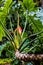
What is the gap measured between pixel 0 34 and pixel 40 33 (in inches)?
11.8

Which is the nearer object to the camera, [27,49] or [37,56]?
[37,56]

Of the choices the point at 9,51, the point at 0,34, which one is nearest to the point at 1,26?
the point at 0,34

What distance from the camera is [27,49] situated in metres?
1.24

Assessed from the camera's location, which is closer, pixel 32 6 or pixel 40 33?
pixel 40 33

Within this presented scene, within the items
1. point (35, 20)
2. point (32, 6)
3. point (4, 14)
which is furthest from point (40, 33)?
point (4, 14)

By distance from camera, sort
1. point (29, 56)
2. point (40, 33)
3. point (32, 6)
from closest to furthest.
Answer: point (29, 56)
point (40, 33)
point (32, 6)

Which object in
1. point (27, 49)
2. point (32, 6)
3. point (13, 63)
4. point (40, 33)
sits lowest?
point (13, 63)

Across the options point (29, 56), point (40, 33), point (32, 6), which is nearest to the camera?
point (29, 56)

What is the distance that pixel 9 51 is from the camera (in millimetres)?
1399

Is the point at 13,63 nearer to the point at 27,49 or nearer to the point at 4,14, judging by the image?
the point at 27,49

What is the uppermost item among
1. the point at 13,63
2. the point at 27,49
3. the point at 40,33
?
the point at 40,33

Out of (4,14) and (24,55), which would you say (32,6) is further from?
(24,55)

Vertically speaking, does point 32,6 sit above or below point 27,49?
above

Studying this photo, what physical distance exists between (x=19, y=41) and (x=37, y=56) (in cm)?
19
